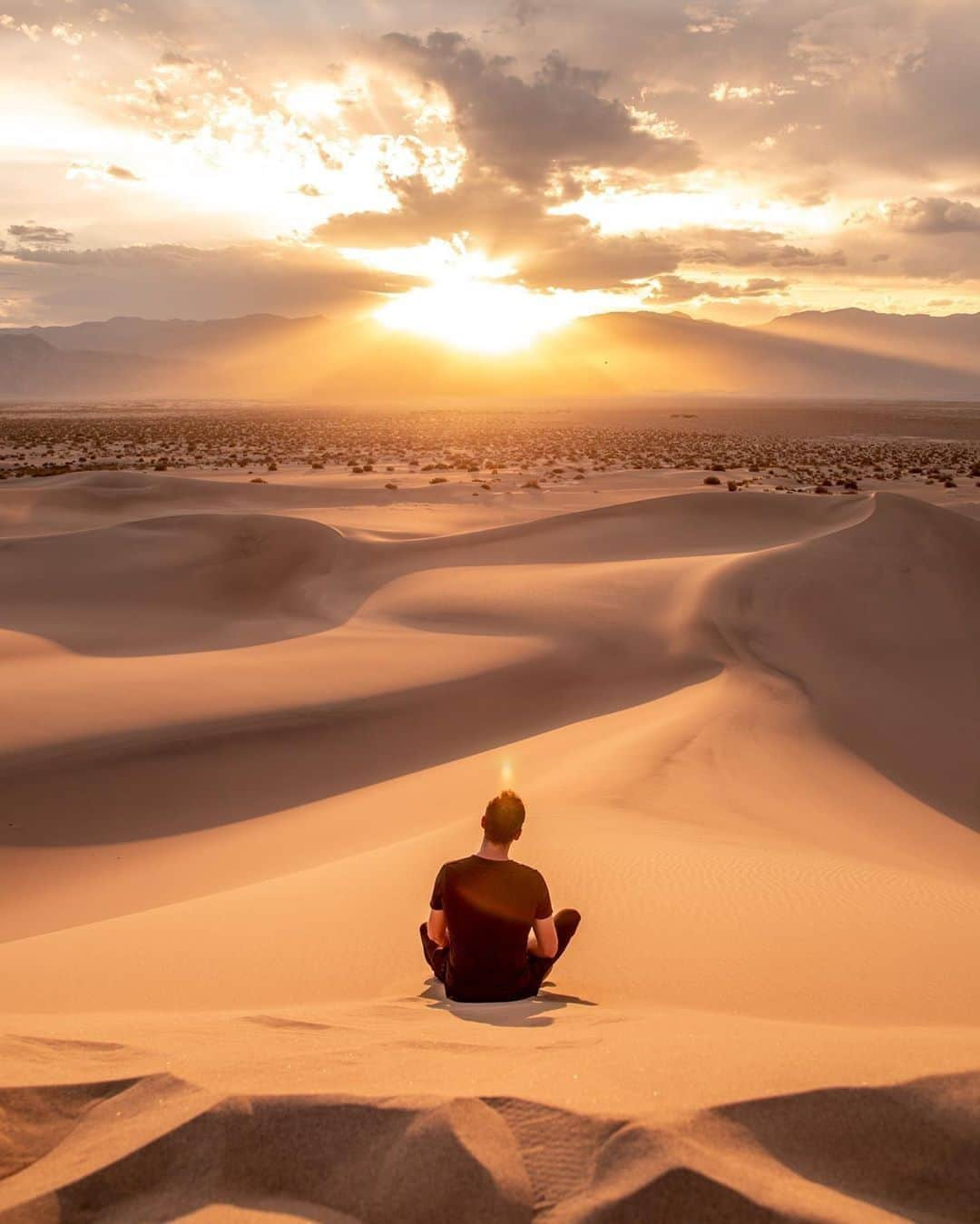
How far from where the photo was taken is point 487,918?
11.2 ft

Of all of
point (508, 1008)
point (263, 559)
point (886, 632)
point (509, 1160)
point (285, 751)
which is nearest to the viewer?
point (509, 1160)

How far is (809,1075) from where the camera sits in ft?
7.19

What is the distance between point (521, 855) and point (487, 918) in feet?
6.20

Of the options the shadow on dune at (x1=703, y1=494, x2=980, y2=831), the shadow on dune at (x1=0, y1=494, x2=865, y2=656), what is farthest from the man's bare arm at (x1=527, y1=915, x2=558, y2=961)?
the shadow on dune at (x1=0, y1=494, x2=865, y2=656)

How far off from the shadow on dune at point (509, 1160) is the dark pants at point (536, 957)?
1.47 meters

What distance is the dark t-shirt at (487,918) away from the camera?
11.2 ft

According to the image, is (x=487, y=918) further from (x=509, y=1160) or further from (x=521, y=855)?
(x=521, y=855)

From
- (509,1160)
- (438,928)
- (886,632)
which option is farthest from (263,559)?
(509,1160)

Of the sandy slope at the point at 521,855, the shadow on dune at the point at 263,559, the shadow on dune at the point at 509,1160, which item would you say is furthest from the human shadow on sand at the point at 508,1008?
the shadow on dune at the point at 263,559

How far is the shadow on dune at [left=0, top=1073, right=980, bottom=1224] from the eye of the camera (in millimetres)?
1825

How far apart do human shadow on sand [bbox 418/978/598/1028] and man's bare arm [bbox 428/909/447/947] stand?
A: 0.67 ft

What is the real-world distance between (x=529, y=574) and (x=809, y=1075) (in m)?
13.3

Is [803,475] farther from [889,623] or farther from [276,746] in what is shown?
[276,746]

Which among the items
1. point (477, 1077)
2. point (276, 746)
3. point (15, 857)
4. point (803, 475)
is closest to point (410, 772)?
point (276, 746)
